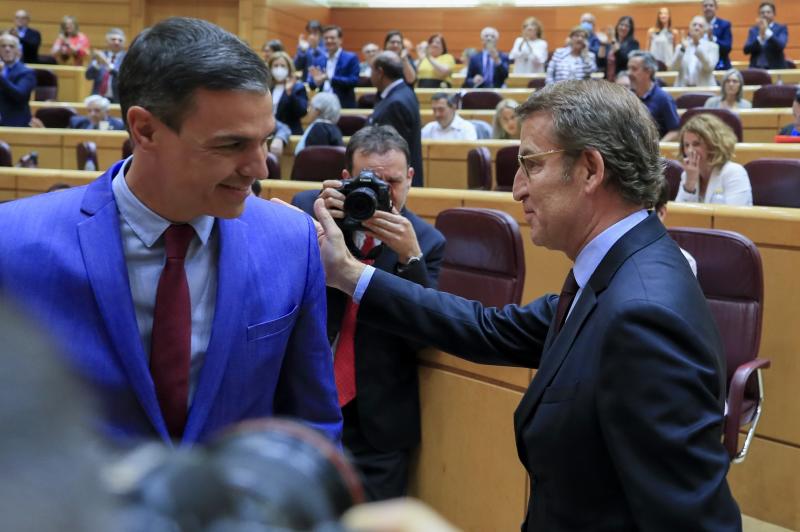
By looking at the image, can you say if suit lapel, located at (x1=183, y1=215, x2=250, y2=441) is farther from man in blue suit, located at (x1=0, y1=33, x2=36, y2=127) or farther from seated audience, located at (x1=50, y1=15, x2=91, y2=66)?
seated audience, located at (x1=50, y1=15, x2=91, y2=66)

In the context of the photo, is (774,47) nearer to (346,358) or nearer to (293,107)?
(293,107)

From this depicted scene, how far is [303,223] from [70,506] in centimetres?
123

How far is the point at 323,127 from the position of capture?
6.72 metres

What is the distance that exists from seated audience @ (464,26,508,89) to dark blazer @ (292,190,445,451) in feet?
29.2

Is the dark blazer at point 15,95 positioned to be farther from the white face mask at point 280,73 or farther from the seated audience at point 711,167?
the seated audience at point 711,167

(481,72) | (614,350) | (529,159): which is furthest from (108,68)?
(614,350)

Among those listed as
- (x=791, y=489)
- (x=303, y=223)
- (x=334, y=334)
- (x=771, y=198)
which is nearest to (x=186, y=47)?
(x=303, y=223)

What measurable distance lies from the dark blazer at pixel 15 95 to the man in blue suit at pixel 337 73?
2.86 m

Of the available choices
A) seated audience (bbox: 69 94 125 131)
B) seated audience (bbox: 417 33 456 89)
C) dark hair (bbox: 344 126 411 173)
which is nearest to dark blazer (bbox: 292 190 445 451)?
dark hair (bbox: 344 126 411 173)

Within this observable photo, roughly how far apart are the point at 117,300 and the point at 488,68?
10438 millimetres

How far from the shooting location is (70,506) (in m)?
0.33

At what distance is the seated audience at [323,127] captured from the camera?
671cm

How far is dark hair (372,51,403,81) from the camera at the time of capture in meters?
5.99

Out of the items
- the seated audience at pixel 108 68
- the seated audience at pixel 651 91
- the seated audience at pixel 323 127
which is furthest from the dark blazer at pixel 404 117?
the seated audience at pixel 108 68
